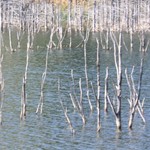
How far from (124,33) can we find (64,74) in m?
44.2

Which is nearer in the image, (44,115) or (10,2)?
(44,115)

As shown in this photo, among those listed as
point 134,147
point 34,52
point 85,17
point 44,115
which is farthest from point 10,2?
point 134,147

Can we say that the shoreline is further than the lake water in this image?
Yes

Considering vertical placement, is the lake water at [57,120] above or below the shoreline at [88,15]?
below

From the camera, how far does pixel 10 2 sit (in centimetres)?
9975

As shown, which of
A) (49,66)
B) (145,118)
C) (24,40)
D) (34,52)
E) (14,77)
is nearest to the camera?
(145,118)

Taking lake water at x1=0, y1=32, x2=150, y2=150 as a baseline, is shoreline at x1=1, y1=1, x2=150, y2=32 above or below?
above

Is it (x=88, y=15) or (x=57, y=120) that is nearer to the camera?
(x=57, y=120)

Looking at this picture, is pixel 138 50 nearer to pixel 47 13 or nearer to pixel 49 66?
pixel 49 66

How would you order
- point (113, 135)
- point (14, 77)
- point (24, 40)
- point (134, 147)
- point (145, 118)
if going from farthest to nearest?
point (24, 40)
point (14, 77)
point (145, 118)
point (113, 135)
point (134, 147)

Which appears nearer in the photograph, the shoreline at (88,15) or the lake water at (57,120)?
the lake water at (57,120)

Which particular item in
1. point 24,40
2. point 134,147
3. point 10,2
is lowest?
point 134,147

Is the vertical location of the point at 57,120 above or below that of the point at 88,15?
below

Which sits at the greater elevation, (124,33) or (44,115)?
(124,33)
